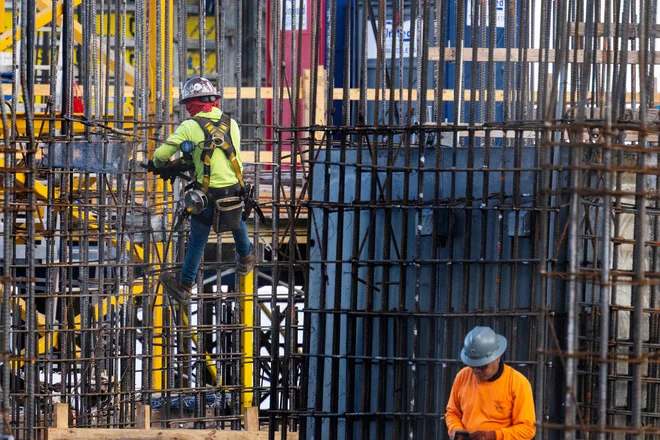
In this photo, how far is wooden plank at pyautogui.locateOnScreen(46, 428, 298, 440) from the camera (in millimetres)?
14141

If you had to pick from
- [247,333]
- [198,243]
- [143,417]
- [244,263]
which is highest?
[198,243]

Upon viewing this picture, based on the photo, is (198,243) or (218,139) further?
(198,243)

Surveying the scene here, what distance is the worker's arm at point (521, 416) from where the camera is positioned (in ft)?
34.3

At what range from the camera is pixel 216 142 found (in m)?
13.1

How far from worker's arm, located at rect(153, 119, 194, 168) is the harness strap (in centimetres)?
17

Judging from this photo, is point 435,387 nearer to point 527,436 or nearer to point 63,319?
point 527,436

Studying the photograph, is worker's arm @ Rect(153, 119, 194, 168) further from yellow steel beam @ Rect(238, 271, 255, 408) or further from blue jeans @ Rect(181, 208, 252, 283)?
yellow steel beam @ Rect(238, 271, 255, 408)

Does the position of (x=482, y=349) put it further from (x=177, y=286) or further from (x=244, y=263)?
(x=177, y=286)

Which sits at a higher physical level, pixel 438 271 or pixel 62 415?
pixel 438 271

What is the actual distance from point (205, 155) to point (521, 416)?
465 cm

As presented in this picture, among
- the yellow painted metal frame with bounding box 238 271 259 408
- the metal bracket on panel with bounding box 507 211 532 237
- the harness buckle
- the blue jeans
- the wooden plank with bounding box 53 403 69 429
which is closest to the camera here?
the metal bracket on panel with bounding box 507 211 532 237

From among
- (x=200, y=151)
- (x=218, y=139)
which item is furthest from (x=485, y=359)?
(x=200, y=151)

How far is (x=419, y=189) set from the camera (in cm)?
1275

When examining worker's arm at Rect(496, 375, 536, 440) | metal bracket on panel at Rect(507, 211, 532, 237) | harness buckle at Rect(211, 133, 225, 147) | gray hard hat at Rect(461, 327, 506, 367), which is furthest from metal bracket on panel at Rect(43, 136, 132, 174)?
worker's arm at Rect(496, 375, 536, 440)
